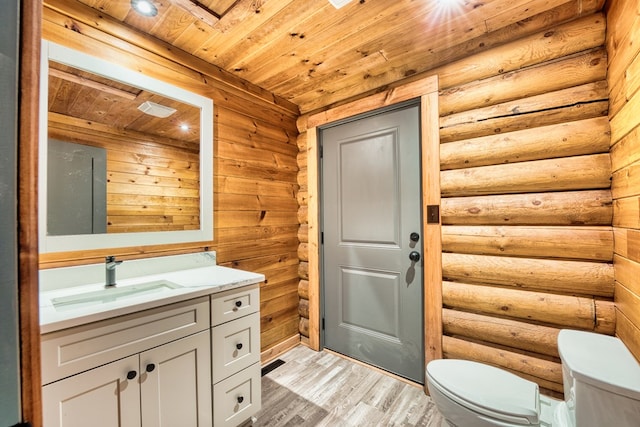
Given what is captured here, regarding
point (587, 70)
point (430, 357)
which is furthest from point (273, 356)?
point (587, 70)

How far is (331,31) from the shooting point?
1646mm

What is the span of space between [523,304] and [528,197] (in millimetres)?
620

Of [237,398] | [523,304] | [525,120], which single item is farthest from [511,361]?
[237,398]

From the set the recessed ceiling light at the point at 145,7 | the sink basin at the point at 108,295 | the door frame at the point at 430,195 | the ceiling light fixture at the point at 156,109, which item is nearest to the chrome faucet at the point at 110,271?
the sink basin at the point at 108,295

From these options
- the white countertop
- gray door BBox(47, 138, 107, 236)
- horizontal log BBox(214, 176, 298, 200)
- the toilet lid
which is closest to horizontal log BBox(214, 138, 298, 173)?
horizontal log BBox(214, 176, 298, 200)

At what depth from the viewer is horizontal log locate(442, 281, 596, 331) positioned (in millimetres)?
1423

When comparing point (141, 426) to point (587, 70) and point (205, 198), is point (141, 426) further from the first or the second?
point (587, 70)

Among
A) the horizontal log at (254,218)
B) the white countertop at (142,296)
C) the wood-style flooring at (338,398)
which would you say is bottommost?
the wood-style flooring at (338,398)

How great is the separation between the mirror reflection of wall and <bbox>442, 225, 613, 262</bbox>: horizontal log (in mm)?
1802

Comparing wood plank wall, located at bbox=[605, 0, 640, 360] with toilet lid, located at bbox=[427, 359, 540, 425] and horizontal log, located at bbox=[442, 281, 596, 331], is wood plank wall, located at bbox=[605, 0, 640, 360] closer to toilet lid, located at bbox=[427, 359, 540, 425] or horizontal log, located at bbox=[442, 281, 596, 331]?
horizontal log, located at bbox=[442, 281, 596, 331]

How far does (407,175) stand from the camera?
203cm

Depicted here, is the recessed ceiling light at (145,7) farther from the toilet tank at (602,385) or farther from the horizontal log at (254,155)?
the toilet tank at (602,385)

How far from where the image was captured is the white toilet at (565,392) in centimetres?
93

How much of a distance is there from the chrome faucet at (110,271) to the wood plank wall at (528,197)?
1.98 metres
